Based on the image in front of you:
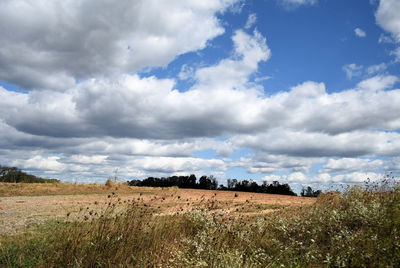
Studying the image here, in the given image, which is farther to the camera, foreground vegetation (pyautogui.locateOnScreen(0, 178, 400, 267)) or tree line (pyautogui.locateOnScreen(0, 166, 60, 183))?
tree line (pyautogui.locateOnScreen(0, 166, 60, 183))

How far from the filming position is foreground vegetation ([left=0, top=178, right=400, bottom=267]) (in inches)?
254

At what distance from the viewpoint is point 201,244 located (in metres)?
7.10

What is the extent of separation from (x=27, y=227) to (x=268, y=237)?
29.6 feet

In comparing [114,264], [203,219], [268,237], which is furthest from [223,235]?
[114,264]

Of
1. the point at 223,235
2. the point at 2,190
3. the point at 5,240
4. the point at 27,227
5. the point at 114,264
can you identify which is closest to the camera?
the point at 114,264

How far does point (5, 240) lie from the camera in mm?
9062

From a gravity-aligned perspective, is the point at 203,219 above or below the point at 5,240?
above

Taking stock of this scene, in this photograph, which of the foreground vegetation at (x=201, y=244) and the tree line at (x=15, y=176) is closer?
the foreground vegetation at (x=201, y=244)

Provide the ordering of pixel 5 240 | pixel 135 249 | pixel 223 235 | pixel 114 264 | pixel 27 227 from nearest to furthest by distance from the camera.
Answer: pixel 114 264 < pixel 135 249 < pixel 223 235 < pixel 5 240 < pixel 27 227

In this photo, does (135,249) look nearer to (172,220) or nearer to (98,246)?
(98,246)

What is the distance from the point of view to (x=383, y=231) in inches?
320

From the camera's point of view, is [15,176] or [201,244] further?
[15,176]

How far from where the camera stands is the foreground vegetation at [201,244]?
6441 millimetres

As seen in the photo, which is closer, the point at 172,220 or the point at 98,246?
the point at 98,246
